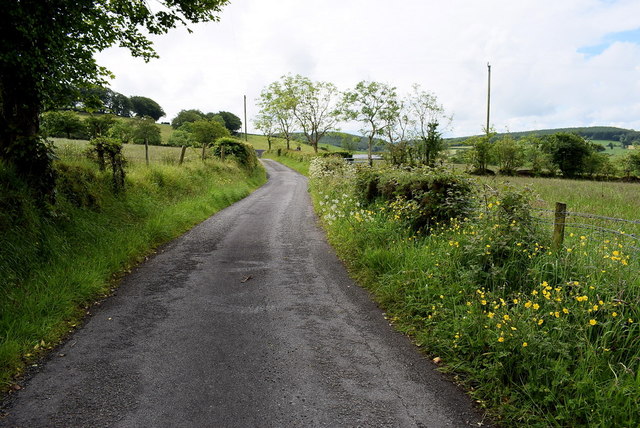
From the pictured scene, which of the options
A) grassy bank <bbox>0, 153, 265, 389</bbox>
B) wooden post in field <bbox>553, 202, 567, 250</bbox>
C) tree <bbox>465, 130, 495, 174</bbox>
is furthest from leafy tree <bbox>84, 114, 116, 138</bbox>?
tree <bbox>465, 130, 495, 174</bbox>

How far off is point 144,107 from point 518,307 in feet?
335

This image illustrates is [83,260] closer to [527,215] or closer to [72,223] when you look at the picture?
[72,223]

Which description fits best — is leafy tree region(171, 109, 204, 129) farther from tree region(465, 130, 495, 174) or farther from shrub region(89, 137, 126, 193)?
shrub region(89, 137, 126, 193)

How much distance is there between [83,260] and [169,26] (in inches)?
215

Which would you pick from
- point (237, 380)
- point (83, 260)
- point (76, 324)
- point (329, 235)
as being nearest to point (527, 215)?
point (237, 380)

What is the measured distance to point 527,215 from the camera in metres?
4.88

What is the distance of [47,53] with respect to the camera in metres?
6.20

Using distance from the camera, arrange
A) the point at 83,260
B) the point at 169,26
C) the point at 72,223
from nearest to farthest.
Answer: the point at 83,260
the point at 72,223
the point at 169,26

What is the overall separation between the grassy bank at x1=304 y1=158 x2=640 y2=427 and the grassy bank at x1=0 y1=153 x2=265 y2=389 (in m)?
4.15

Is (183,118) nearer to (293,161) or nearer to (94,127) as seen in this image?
(293,161)

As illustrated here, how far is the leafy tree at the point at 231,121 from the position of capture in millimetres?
100731

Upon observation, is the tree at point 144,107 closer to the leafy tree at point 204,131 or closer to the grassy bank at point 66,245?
the leafy tree at point 204,131

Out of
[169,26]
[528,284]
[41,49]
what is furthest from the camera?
[169,26]

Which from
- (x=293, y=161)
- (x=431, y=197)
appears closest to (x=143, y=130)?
(x=293, y=161)
